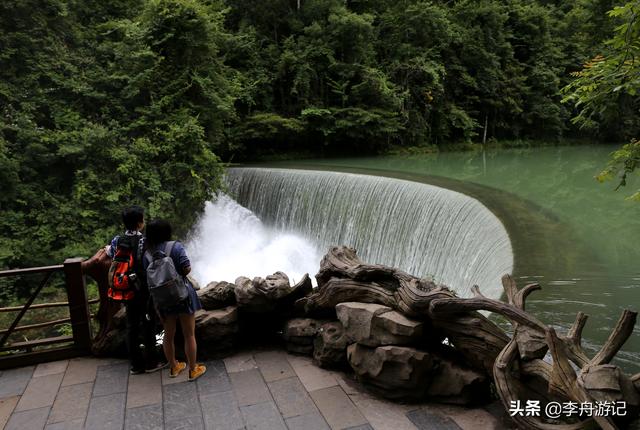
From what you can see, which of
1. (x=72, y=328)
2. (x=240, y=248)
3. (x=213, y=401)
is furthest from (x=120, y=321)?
(x=240, y=248)

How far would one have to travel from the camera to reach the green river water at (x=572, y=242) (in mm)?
4449

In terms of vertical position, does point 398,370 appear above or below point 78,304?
below

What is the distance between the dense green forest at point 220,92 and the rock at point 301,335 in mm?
2552

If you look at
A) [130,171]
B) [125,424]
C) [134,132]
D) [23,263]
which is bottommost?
[23,263]

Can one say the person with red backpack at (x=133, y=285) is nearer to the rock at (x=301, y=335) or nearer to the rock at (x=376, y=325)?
the rock at (x=301, y=335)

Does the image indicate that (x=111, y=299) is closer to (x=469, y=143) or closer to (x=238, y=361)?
(x=238, y=361)

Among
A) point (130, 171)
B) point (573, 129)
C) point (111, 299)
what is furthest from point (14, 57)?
point (573, 129)

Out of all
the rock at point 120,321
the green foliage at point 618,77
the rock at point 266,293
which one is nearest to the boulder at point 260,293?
the rock at point 266,293

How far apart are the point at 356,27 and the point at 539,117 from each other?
44.6 ft

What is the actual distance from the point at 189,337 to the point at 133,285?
56cm

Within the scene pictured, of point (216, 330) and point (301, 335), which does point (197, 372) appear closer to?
point (216, 330)

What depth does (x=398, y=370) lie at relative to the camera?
2.74 metres

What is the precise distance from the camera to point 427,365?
2734mm

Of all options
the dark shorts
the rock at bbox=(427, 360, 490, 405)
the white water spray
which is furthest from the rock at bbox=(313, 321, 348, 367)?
the white water spray
